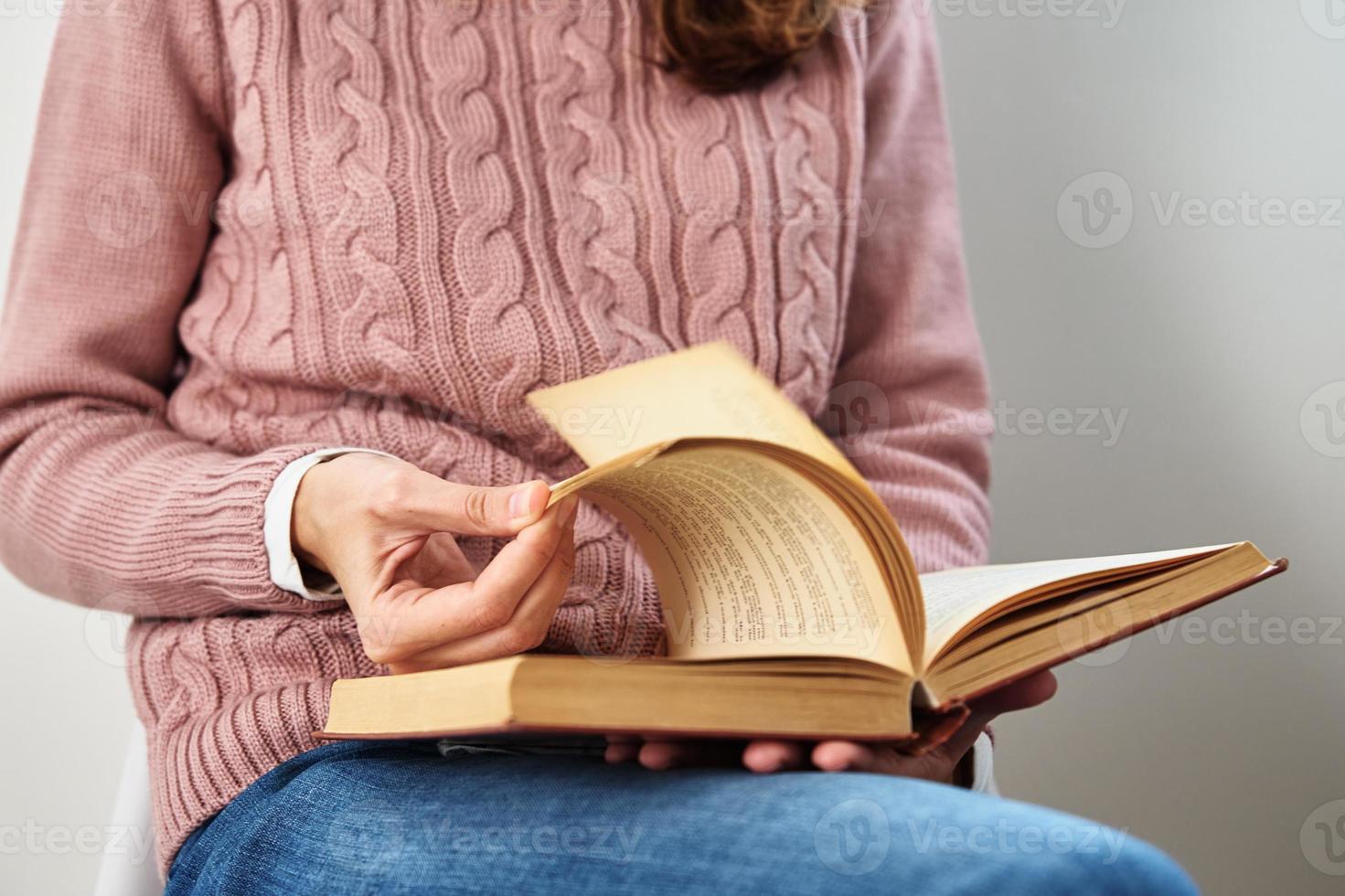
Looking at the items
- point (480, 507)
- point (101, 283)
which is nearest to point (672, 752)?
point (480, 507)

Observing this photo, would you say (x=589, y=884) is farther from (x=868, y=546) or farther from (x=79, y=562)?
(x=79, y=562)

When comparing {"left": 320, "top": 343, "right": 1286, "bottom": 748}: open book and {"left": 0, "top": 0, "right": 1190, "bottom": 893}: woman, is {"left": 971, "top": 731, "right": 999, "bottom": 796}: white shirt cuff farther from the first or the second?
{"left": 320, "top": 343, "right": 1286, "bottom": 748}: open book

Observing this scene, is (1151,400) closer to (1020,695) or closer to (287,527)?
(1020,695)

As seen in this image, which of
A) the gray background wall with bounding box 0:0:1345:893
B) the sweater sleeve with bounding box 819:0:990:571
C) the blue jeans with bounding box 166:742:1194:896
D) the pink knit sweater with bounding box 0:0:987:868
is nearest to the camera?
the blue jeans with bounding box 166:742:1194:896

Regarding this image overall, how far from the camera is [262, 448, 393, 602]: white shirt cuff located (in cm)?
70

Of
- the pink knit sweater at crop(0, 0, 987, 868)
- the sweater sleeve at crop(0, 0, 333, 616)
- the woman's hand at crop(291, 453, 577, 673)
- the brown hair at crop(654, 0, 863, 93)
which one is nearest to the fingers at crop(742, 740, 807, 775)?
the woman's hand at crop(291, 453, 577, 673)

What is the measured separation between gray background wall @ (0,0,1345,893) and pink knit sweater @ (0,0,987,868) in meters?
0.42

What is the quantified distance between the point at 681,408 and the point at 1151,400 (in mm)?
936

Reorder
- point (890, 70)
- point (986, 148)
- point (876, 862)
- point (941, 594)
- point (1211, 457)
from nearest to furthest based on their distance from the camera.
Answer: point (876, 862) → point (941, 594) → point (890, 70) → point (1211, 457) → point (986, 148)

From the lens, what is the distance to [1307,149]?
1.19 m

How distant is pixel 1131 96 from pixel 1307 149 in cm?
19

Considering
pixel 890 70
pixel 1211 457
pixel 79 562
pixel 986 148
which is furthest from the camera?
pixel 986 148

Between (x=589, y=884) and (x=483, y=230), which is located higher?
(x=483, y=230)

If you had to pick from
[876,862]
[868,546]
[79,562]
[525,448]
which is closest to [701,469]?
[868,546]
